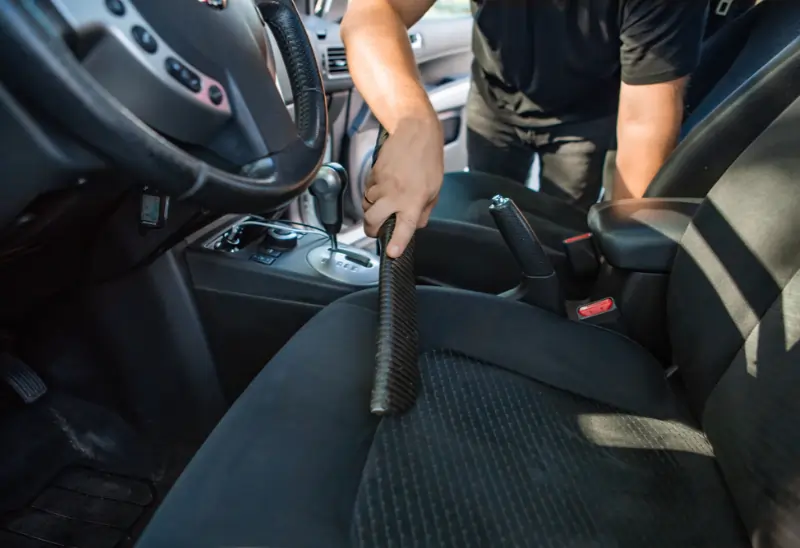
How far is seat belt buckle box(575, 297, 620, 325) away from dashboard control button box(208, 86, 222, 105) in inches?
21.1

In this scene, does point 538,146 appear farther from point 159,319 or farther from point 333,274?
point 159,319

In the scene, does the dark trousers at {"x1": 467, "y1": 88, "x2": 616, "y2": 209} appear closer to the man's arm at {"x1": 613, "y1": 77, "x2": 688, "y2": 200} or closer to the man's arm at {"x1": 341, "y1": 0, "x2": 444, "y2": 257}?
the man's arm at {"x1": 613, "y1": 77, "x2": 688, "y2": 200}

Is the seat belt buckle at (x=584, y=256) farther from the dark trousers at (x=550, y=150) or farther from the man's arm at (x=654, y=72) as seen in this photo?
the dark trousers at (x=550, y=150)

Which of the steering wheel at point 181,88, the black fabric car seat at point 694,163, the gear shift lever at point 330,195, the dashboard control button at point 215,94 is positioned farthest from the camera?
the gear shift lever at point 330,195

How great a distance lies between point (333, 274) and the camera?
998mm

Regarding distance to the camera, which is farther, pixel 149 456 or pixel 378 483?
pixel 149 456

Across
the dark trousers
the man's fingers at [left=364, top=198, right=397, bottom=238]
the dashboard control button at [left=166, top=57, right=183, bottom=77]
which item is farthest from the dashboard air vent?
the dashboard control button at [left=166, top=57, right=183, bottom=77]

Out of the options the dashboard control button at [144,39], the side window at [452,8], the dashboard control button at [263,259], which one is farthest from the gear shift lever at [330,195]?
the side window at [452,8]

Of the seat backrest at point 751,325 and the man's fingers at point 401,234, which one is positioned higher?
the man's fingers at point 401,234

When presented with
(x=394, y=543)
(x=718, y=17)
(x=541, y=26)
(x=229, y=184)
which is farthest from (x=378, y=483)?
(x=718, y=17)

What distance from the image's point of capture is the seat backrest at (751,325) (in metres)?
0.55

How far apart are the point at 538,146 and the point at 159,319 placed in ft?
2.84

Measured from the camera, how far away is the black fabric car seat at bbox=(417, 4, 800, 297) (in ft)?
2.70

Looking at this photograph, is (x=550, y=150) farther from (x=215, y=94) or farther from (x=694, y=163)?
(x=215, y=94)
